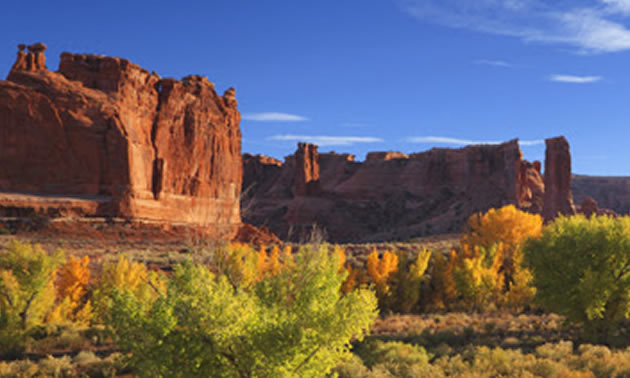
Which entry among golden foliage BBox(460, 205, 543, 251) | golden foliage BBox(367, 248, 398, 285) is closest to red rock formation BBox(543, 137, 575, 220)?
golden foliage BBox(460, 205, 543, 251)

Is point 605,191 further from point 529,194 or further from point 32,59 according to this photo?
point 32,59

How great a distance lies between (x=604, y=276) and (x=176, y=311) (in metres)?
23.1

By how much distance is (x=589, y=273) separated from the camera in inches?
940

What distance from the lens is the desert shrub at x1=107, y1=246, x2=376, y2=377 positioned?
9.70 metres

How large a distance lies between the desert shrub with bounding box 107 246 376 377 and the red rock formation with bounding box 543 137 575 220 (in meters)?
87.1

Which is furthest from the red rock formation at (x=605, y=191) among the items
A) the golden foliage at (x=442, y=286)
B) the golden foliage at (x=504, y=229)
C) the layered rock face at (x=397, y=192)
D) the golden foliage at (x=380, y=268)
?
the golden foliage at (x=380, y=268)

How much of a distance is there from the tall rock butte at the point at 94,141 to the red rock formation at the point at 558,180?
63396 mm

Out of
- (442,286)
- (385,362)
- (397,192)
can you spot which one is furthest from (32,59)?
(397,192)

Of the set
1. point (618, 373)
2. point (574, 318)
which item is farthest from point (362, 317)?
point (574, 318)

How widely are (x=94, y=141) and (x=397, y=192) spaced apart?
9614cm

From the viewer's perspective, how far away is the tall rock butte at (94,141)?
49.6 m

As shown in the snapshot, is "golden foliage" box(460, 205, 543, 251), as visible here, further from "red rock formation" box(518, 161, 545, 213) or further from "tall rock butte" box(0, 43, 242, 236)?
"red rock formation" box(518, 161, 545, 213)

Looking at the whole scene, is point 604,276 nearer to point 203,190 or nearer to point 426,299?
point 426,299

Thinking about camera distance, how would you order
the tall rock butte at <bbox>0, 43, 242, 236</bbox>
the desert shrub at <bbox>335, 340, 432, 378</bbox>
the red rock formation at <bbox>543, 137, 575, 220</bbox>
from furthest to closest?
the red rock formation at <bbox>543, 137, 575, 220</bbox>, the tall rock butte at <bbox>0, 43, 242, 236</bbox>, the desert shrub at <bbox>335, 340, 432, 378</bbox>
